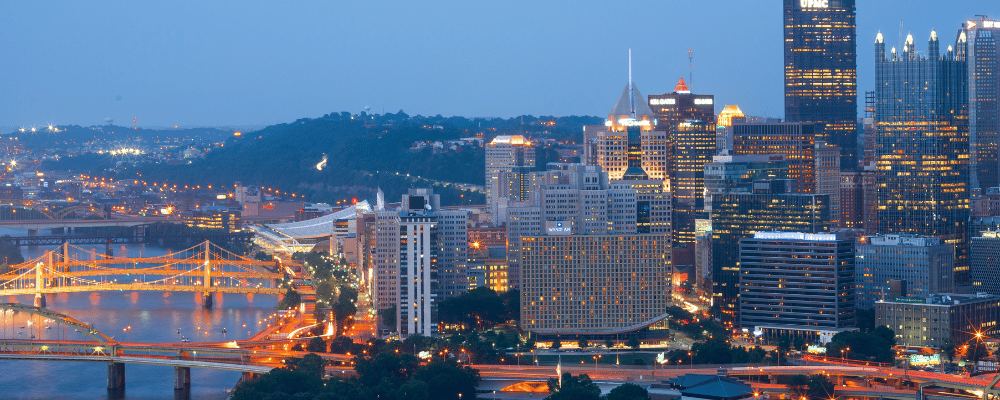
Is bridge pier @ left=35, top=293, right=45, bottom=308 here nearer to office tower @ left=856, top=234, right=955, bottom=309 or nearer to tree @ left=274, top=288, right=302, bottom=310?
tree @ left=274, top=288, right=302, bottom=310

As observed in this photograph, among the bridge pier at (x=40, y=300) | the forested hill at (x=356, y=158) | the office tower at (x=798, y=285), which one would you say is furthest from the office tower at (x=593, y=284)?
Answer: the forested hill at (x=356, y=158)

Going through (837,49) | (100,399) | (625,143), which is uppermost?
(837,49)

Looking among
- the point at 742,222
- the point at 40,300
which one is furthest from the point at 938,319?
the point at 40,300

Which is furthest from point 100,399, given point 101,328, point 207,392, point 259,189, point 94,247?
point 259,189

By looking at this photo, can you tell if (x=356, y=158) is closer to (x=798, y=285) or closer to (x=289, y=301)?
(x=289, y=301)

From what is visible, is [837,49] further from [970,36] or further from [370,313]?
[370,313]

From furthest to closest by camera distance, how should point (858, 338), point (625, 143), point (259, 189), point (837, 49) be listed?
1. point (259, 189)
2. point (837, 49)
3. point (625, 143)
4. point (858, 338)

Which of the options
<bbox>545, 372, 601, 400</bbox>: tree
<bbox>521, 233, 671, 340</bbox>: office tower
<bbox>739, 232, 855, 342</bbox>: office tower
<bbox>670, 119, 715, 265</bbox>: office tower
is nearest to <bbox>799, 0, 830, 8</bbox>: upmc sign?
<bbox>670, 119, 715, 265</bbox>: office tower
